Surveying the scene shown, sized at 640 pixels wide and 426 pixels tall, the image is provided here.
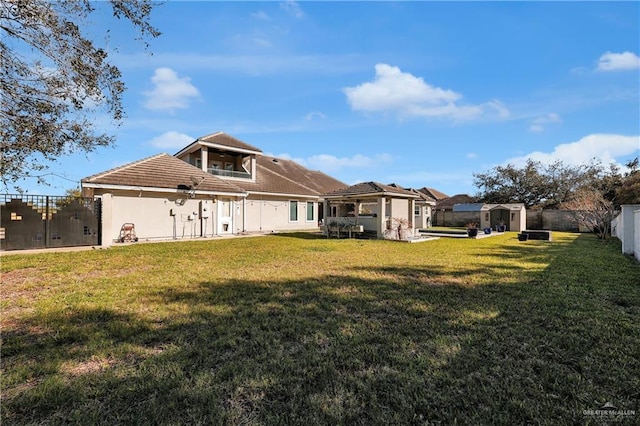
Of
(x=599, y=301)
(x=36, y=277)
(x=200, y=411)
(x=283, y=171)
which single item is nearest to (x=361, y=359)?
(x=200, y=411)

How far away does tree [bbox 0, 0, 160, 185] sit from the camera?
5816 millimetres

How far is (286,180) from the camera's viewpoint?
25250 mm

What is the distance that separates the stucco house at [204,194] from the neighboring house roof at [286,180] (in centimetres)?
9

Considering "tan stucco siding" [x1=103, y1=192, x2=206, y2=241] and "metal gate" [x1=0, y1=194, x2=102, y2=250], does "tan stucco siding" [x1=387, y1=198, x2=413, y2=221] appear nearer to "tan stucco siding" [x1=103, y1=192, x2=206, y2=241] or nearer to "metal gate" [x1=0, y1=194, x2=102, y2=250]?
"tan stucco siding" [x1=103, y1=192, x2=206, y2=241]

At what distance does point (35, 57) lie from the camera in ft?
20.0

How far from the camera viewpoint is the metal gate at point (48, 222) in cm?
1070

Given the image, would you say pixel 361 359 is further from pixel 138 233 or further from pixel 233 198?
pixel 233 198

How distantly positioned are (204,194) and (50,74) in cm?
1130

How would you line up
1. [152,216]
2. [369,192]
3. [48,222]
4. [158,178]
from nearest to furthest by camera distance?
[48,222]
[152,216]
[158,178]
[369,192]

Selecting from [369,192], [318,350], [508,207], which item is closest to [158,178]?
[369,192]

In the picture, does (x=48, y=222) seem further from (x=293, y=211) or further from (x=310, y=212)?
(x=310, y=212)

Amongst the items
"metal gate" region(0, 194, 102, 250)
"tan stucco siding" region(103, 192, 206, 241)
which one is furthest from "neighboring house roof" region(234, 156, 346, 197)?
"metal gate" region(0, 194, 102, 250)

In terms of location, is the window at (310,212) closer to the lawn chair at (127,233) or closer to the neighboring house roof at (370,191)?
the neighboring house roof at (370,191)

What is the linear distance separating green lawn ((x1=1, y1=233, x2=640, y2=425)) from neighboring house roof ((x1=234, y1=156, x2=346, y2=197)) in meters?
15.9
